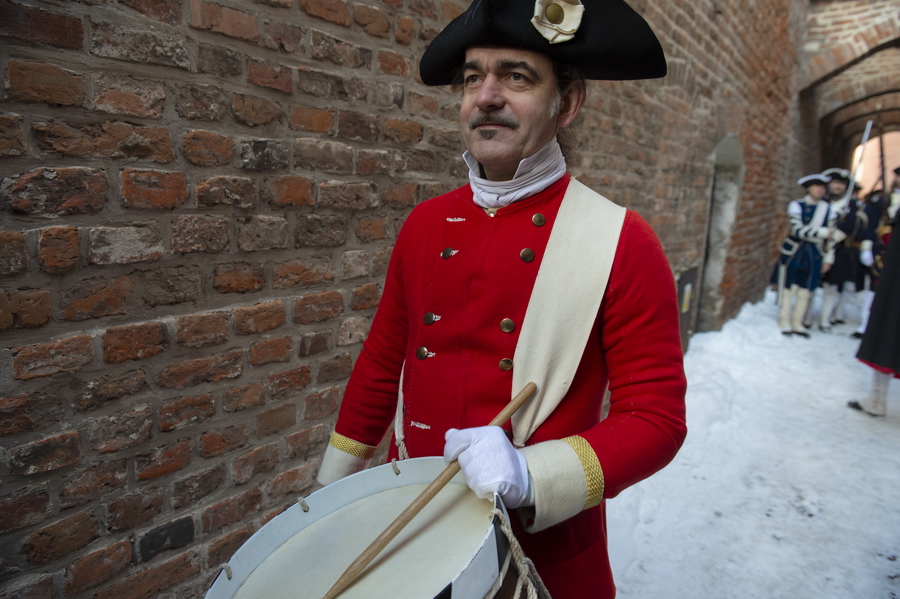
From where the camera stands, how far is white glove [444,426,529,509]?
928mm

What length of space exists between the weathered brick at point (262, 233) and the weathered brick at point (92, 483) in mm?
703

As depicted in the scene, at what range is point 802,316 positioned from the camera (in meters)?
7.07

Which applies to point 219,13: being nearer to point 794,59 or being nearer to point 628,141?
point 628,141

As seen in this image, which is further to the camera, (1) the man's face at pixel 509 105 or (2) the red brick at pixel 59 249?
(2) the red brick at pixel 59 249

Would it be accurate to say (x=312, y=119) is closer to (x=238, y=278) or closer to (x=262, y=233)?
(x=262, y=233)

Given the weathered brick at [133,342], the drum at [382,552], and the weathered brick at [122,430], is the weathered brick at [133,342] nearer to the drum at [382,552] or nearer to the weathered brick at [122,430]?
the weathered brick at [122,430]

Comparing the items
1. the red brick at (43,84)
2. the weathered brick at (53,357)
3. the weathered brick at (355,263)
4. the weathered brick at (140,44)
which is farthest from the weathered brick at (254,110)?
the weathered brick at (53,357)

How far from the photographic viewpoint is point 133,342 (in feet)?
4.90

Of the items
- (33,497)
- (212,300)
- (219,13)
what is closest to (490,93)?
(219,13)

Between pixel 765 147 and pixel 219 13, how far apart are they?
7540mm

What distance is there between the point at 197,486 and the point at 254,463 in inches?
7.8

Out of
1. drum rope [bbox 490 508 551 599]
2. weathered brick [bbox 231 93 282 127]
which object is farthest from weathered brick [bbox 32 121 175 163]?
drum rope [bbox 490 508 551 599]

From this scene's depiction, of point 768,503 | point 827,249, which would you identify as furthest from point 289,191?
point 827,249

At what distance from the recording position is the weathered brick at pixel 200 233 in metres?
1.55
